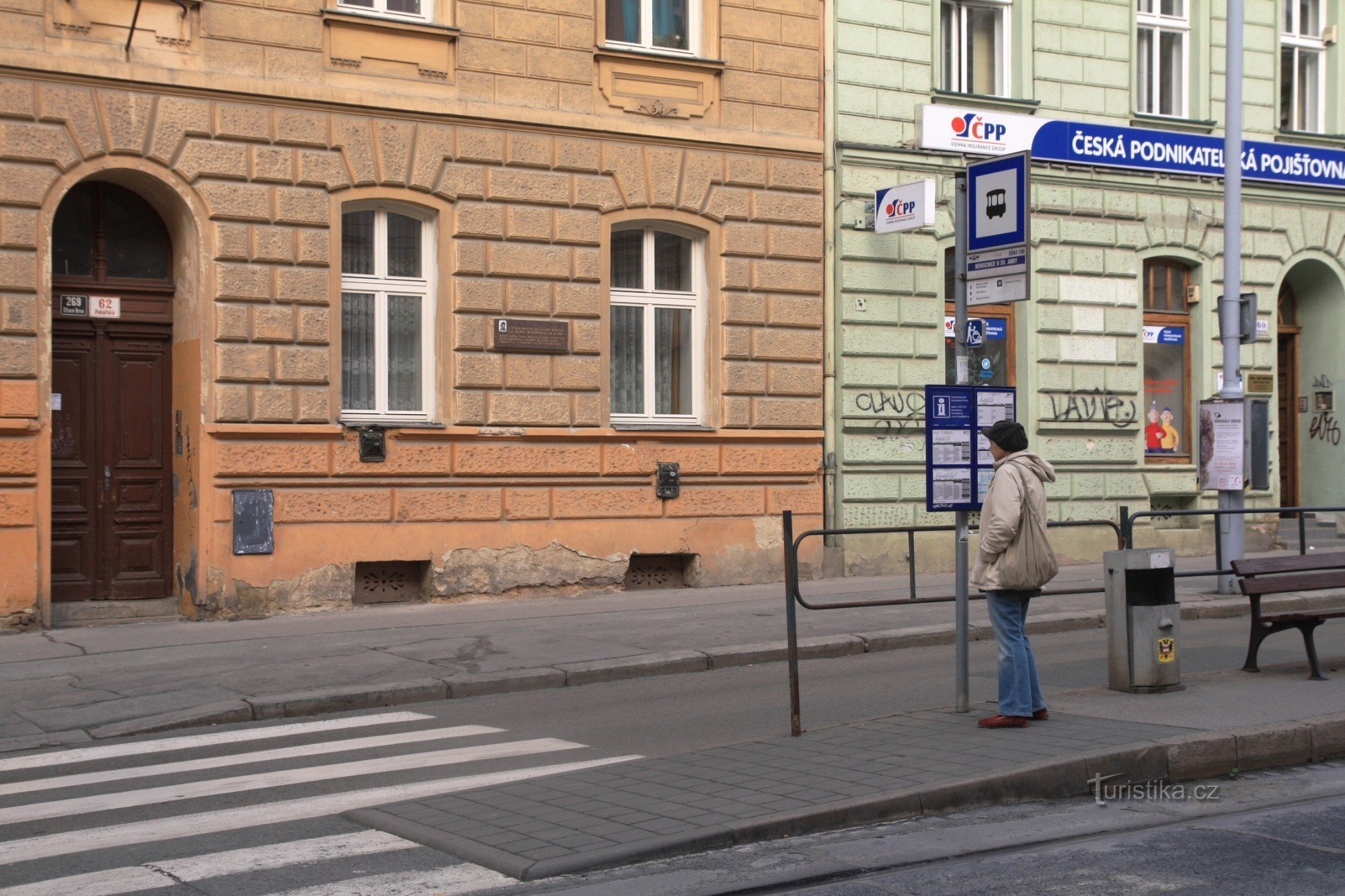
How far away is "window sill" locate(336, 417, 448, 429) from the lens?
15070 millimetres

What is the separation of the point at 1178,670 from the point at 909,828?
12.4 feet

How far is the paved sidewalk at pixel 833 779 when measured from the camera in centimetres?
638

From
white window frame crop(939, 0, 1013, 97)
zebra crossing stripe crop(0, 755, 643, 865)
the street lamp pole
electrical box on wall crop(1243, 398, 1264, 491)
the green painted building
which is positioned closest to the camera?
zebra crossing stripe crop(0, 755, 643, 865)

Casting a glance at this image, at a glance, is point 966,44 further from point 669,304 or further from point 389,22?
point 389,22

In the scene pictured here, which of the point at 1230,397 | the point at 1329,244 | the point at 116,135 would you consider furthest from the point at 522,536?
the point at 1329,244

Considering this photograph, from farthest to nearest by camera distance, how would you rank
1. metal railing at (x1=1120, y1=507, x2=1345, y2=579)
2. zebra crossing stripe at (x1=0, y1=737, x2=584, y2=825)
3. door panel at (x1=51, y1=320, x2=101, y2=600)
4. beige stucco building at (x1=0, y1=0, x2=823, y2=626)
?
door panel at (x1=51, y1=320, x2=101, y2=600) < beige stucco building at (x1=0, y1=0, x2=823, y2=626) < metal railing at (x1=1120, y1=507, x2=1345, y2=579) < zebra crossing stripe at (x1=0, y1=737, x2=584, y2=825)

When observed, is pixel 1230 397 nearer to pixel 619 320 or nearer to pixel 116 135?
pixel 619 320

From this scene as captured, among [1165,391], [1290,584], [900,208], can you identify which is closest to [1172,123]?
[1165,391]

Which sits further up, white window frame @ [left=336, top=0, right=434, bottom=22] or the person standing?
white window frame @ [left=336, top=0, right=434, bottom=22]

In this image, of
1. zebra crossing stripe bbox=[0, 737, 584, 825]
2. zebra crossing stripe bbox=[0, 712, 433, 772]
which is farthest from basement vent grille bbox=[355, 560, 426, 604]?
zebra crossing stripe bbox=[0, 737, 584, 825]

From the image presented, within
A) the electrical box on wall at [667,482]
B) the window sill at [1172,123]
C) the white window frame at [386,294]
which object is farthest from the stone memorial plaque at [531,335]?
the window sill at [1172,123]

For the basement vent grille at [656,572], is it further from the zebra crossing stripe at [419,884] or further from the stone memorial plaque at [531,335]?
the zebra crossing stripe at [419,884]

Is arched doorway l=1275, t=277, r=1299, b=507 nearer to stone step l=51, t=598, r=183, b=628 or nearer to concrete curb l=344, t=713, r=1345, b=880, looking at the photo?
concrete curb l=344, t=713, r=1345, b=880

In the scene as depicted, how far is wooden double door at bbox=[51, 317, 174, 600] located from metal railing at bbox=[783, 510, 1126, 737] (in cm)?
637
